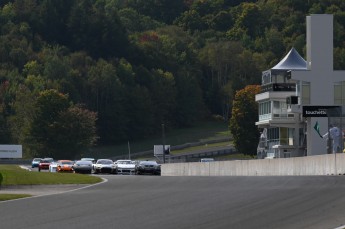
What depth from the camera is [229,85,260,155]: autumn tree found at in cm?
14050

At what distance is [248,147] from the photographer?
139750 mm

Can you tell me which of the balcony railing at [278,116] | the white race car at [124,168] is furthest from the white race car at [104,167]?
the balcony railing at [278,116]

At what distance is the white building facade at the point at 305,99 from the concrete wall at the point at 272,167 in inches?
527

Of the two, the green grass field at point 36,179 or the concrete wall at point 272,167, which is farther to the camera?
the concrete wall at point 272,167

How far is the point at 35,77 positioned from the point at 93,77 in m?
8.06

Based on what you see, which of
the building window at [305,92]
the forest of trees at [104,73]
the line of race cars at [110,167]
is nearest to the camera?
the line of race cars at [110,167]

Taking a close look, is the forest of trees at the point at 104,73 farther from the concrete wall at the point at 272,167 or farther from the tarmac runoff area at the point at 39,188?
the tarmac runoff area at the point at 39,188

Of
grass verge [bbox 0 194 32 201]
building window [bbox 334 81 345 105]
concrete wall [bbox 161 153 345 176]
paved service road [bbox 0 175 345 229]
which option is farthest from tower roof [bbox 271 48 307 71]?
grass verge [bbox 0 194 32 201]

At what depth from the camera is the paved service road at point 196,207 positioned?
1057 inches

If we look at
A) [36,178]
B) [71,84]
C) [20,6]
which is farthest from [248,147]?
[36,178]

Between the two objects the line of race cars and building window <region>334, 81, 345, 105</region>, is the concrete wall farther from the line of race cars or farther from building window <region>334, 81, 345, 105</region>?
building window <region>334, 81, 345, 105</region>

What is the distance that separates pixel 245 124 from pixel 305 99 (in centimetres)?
4215

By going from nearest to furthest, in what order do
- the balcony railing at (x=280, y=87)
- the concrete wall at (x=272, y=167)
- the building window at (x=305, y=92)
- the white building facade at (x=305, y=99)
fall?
the concrete wall at (x=272, y=167) < the white building facade at (x=305, y=99) < the building window at (x=305, y=92) < the balcony railing at (x=280, y=87)

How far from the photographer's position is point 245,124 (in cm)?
14350
